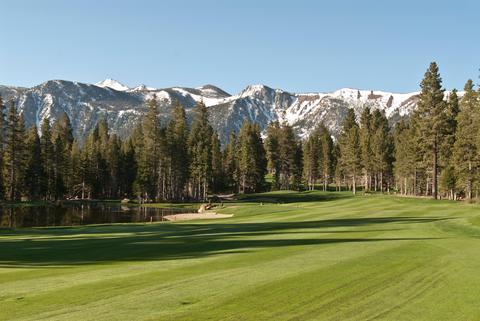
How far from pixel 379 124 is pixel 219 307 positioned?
144588 millimetres

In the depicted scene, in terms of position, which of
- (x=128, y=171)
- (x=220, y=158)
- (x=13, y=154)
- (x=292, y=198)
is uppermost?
(x=220, y=158)

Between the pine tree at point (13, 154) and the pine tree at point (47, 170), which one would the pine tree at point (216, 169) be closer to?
the pine tree at point (47, 170)

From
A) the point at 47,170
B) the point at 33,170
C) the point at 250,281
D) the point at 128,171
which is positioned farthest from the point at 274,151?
the point at 250,281

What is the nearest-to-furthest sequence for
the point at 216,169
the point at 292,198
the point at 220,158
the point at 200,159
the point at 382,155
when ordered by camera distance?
the point at 292,198 < the point at 200,159 < the point at 382,155 < the point at 216,169 < the point at 220,158

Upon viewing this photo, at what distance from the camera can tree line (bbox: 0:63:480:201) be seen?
2778 inches

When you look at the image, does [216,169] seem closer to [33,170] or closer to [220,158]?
[220,158]

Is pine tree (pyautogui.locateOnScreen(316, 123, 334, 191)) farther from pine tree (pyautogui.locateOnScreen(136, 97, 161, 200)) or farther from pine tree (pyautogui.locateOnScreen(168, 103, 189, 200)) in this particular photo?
pine tree (pyautogui.locateOnScreen(136, 97, 161, 200))

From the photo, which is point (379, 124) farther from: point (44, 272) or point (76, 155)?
point (44, 272)

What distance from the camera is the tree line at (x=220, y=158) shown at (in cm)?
7056

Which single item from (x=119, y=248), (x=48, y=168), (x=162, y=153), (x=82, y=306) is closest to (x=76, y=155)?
(x=48, y=168)

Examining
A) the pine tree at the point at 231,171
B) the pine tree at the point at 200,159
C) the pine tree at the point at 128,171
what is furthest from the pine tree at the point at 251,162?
the pine tree at the point at 128,171

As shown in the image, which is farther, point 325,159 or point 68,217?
point 325,159

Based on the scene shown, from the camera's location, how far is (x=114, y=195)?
124m

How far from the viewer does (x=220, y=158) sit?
12850cm
